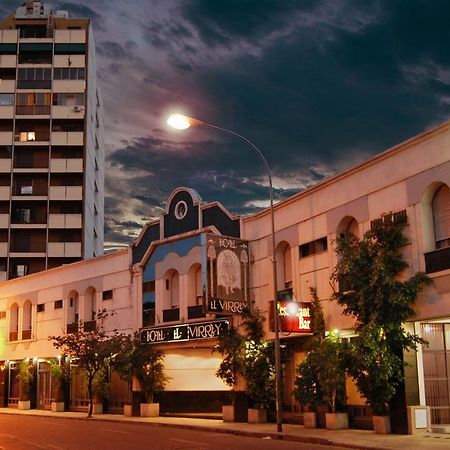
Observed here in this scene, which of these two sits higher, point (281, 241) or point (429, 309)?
point (281, 241)

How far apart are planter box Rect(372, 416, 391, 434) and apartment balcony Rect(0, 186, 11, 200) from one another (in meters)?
47.6

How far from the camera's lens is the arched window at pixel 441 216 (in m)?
20.9

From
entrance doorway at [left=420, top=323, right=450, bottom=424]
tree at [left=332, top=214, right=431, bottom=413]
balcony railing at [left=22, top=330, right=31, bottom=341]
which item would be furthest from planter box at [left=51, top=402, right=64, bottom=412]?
entrance doorway at [left=420, top=323, right=450, bottom=424]

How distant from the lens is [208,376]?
33.1 metres

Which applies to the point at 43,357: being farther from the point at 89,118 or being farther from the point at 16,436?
the point at 89,118

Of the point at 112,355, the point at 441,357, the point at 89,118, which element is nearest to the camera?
the point at 441,357

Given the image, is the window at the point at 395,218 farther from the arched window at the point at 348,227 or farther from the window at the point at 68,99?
the window at the point at 68,99

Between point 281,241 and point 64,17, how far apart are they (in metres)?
49.2

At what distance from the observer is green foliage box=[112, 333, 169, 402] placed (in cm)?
3381

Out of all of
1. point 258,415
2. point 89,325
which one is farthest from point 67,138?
point 258,415

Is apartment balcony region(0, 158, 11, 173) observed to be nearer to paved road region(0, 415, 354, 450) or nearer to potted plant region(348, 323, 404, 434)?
paved road region(0, 415, 354, 450)

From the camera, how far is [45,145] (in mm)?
63625

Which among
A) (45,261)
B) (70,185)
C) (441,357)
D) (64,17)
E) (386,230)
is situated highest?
(64,17)

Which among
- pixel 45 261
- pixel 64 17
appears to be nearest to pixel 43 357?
pixel 45 261
